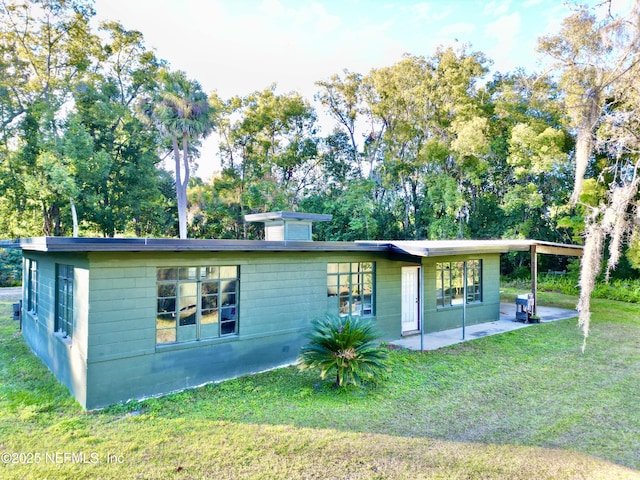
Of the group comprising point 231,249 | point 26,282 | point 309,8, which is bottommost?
point 26,282

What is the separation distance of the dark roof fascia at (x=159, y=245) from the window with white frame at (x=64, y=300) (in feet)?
2.06

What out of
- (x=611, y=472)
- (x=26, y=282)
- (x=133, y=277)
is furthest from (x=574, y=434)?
(x=26, y=282)

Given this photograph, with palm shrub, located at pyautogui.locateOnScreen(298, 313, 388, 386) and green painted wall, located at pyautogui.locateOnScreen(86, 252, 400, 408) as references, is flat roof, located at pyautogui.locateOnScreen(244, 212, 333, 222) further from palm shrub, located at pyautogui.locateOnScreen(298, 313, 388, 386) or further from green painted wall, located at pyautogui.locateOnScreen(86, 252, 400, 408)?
palm shrub, located at pyautogui.locateOnScreen(298, 313, 388, 386)

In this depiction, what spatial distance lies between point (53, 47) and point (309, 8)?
60.1 feet

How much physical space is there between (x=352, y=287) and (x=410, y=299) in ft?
7.04

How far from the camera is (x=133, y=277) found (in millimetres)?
5676

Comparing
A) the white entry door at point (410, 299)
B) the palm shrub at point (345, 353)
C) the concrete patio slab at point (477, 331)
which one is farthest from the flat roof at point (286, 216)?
the concrete patio slab at point (477, 331)

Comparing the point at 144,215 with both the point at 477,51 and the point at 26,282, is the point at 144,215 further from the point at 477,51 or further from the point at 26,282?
the point at 477,51

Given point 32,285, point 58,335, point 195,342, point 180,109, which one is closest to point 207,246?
point 195,342

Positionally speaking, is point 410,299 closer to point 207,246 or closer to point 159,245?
point 207,246

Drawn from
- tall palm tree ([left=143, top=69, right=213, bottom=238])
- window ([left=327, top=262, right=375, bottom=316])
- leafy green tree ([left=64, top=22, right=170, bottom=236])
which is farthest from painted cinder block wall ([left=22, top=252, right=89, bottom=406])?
tall palm tree ([left=143, top=69, right=213, bottom=238])

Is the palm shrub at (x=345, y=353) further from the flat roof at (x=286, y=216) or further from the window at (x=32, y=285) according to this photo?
the window at (x=32, y=285)

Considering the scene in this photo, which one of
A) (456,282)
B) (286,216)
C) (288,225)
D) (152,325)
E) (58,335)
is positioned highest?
(286,216)

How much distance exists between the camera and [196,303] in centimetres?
634
